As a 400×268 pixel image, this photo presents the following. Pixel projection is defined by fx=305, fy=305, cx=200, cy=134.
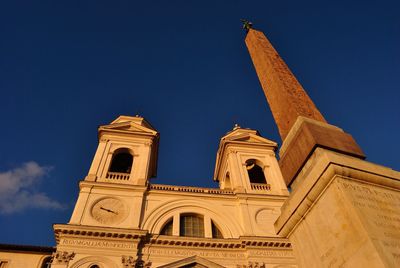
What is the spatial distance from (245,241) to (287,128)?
1177cm

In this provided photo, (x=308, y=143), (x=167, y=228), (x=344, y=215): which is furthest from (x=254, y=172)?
(x=344, y=215)

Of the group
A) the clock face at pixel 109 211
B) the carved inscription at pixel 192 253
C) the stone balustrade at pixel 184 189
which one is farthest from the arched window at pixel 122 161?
the carved inscription at pixel 192 253

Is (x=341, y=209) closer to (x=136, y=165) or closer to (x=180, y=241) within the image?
(x=180, y=241)

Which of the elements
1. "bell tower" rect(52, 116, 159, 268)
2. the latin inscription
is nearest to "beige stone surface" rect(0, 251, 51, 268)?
"bell tower" rect(52, 116, 159, 268)

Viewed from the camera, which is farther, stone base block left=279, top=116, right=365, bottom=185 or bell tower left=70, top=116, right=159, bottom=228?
bell tower left=70, top=116, right=159, bottom=228

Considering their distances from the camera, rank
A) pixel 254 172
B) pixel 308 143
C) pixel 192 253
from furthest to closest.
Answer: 1. pixel 254 172
2. pixel 192 253
3. pixel 308 143

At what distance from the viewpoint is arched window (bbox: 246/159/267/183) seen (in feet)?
79.2

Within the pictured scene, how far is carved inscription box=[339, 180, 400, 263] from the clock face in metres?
15.3

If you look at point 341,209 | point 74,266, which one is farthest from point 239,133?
point 341,209

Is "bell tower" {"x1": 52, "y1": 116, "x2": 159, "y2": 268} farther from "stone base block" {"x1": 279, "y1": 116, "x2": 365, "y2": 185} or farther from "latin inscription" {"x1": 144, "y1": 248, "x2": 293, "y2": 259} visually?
"stone base block" {"x1": 279, "y1": 116, "x2": 365, "y2": 185}

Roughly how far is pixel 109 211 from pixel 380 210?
1589 cm

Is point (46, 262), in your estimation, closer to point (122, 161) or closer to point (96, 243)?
point (96, 243)

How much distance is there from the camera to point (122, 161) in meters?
23.0

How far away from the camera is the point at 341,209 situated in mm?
3672
